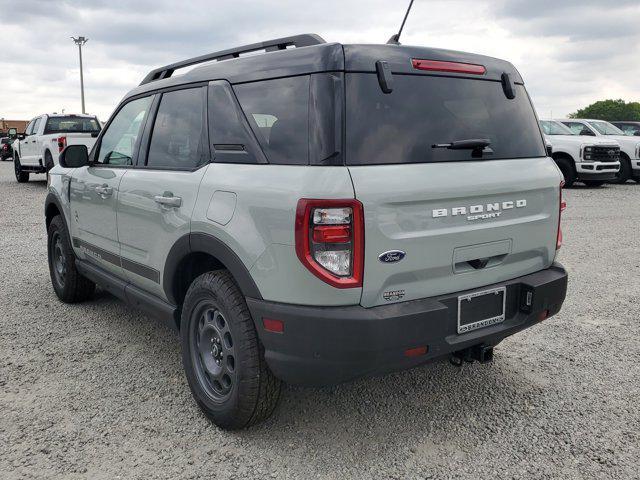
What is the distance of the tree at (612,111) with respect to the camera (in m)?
80.6

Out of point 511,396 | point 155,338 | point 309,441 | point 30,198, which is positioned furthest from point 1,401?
point 30,198

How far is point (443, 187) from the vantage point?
2.72m

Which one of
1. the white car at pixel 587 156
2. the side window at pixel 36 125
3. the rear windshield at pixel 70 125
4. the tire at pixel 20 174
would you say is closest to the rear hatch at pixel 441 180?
the white car at pixel 587 156

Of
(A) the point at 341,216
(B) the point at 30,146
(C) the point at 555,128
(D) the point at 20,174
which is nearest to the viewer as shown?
(A) the point at 341,216

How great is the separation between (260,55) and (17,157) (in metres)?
18.1

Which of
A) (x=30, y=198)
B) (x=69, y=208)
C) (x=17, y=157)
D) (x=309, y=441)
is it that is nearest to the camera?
(x=309, y=441)

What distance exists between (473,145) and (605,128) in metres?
16.7

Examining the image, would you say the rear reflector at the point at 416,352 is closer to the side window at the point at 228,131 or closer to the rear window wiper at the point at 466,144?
the rear window wiper at the point at 466,144

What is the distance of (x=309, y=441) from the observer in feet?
9.90

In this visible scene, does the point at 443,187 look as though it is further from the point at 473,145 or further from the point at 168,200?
the point at 168,200

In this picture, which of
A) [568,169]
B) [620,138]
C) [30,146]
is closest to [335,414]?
[568,169]

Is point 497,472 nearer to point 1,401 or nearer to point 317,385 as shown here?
point 317,385

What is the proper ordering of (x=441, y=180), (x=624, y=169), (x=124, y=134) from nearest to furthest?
(x=441, y=180) → (x=124, y=134) → (x=624, y=169)

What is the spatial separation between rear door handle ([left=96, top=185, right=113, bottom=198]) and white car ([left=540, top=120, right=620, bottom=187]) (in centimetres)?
1308
